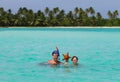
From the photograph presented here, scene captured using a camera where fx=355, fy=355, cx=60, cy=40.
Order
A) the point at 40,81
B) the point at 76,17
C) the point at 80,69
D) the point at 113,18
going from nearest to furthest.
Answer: the point at 40,81 → the point at 80,69 → the point at 76,17 → the point at 113,18

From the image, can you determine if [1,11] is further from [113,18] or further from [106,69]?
[106,69]

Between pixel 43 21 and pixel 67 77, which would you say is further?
pixel 43 21

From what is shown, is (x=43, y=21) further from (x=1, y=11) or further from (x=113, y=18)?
(x=113, y=18)

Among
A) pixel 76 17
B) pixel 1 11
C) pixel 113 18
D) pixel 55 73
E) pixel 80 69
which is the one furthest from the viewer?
pixel 113 18

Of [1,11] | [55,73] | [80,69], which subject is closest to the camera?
[55,73]

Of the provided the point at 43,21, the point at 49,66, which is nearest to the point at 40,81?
the point at 49,66

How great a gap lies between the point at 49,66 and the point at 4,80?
7.85 feet

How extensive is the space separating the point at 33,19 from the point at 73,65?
248ft

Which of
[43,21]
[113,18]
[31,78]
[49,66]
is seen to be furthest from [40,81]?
[113,18]

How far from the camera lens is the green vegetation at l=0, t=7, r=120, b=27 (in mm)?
85188

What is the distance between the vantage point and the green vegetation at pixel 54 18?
279 ft

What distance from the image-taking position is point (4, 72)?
10.3m

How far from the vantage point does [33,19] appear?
8619 cm

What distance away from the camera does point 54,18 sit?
290 feet
